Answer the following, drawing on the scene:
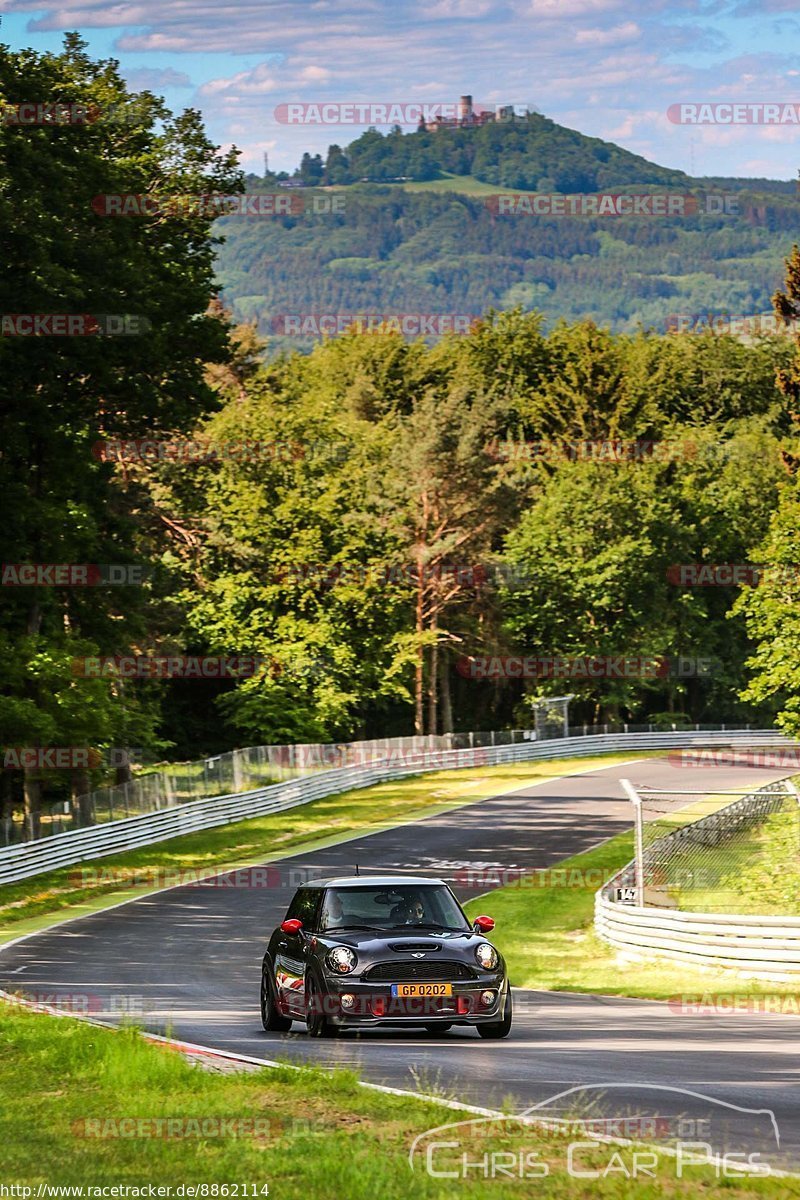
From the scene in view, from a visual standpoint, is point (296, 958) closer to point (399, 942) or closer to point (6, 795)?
point (399, 942)

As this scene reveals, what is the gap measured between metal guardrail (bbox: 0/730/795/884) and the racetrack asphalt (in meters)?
3.90

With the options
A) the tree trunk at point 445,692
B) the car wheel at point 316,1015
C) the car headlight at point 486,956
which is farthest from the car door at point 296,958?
the tree trunk at point 445,692

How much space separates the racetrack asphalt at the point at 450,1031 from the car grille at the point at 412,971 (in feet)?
1.99

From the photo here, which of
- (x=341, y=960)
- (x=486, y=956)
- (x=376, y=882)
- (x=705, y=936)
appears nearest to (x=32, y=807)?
(x=705, y=936)

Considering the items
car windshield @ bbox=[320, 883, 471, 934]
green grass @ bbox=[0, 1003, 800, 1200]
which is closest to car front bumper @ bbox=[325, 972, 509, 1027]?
car windshield @ bbox=[320, 883, 471, 934]

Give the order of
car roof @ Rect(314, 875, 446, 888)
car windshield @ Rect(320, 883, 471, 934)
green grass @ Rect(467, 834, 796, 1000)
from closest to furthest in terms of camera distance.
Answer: car windshield @ Rect(320, 883, 471, 934) → car roof @ Rect(314, 875, 446, 888) → green grass @ Rect(467, 834, 796, 1000)

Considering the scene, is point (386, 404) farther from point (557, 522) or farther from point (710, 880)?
point (710, 880)

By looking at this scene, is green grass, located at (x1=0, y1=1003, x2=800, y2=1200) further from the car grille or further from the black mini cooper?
the car grille

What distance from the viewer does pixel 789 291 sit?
194 ft

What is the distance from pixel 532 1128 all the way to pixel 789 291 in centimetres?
5277

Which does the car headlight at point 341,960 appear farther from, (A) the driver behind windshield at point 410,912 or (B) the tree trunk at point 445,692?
(B) the tree trunk at point 445,692

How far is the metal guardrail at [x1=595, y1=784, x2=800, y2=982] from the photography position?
875 inches

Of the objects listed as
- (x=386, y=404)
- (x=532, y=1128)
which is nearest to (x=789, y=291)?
(x=386, y=404)

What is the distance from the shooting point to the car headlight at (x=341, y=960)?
15453 millimetres
